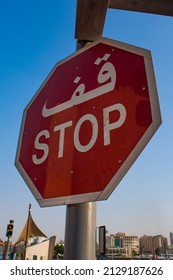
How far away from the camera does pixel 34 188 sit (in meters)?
1.11

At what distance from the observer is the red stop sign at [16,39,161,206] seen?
3.01ft

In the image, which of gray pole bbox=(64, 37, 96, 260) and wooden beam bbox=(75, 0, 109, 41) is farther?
wooden beam bbox=(75, 0, 109, 41)

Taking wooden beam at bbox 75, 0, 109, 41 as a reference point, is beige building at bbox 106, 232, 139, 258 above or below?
above

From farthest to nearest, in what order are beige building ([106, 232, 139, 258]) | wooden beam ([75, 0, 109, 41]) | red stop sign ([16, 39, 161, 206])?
beige building ([106, 232, 139, 258]), wooden beam ([75, 0, 109, 41]), red stop sign ([16, 39, 161, 206])

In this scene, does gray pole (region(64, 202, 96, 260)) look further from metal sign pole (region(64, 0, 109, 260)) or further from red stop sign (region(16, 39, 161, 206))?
red stop sign (region(16, 39, 161, 206))

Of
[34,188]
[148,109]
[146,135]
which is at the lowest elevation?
[34,188]

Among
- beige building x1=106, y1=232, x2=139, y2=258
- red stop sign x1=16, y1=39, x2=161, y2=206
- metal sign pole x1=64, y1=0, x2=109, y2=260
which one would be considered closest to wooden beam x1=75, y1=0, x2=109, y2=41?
red stop sign x1=16, y1=39, x2=161, y2=206

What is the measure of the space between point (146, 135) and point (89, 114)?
324mm

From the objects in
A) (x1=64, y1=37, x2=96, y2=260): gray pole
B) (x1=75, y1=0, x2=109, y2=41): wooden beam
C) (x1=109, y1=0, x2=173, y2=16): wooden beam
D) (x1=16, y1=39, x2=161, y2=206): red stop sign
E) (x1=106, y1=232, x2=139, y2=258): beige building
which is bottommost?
(x1=64, y1=37, x2=96, y2=260): gray pole

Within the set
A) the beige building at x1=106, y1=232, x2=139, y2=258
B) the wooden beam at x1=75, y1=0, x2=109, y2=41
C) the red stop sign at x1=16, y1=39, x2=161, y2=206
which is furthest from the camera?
the beige building at x1=106, y1=232, x2=139, y2=258

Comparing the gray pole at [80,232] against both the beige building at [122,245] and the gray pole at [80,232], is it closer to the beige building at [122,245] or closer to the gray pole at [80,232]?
the gray pole at [80,232]

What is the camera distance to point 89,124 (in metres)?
1.08
